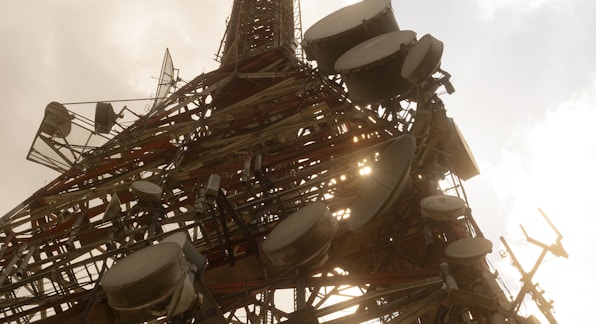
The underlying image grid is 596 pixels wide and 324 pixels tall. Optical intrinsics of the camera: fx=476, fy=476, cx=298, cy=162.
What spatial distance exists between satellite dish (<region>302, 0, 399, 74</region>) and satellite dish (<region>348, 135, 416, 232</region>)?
13.9ft

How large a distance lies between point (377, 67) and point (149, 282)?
6.24 meters

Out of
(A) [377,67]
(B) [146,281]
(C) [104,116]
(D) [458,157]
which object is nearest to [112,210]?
(B) [146,281]

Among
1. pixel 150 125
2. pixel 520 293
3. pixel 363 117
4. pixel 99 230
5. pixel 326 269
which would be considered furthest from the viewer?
pixel 150 125

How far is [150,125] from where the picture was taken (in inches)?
638

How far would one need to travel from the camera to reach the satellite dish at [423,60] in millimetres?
8883

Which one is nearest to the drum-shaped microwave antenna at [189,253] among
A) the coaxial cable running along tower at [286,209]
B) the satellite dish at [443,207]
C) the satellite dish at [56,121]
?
the coaxial cable running along tower at [286,209]

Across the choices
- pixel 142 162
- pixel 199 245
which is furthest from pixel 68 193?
pixel 199 245

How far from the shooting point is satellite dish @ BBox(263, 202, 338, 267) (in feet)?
21.4

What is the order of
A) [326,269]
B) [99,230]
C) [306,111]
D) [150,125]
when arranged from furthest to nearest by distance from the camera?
1. [150,125]
2. [306,111]
3. [99,230]
4. [326,269]

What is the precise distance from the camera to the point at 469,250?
282 inches

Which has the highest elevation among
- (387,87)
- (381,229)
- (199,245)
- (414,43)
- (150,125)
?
(150,125)

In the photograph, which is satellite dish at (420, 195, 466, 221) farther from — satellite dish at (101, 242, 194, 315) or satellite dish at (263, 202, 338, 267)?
satellite dish at (101, 242, 194, 315)

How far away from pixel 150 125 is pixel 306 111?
6.46 m

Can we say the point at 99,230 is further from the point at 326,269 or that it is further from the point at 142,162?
the point at 326,269
